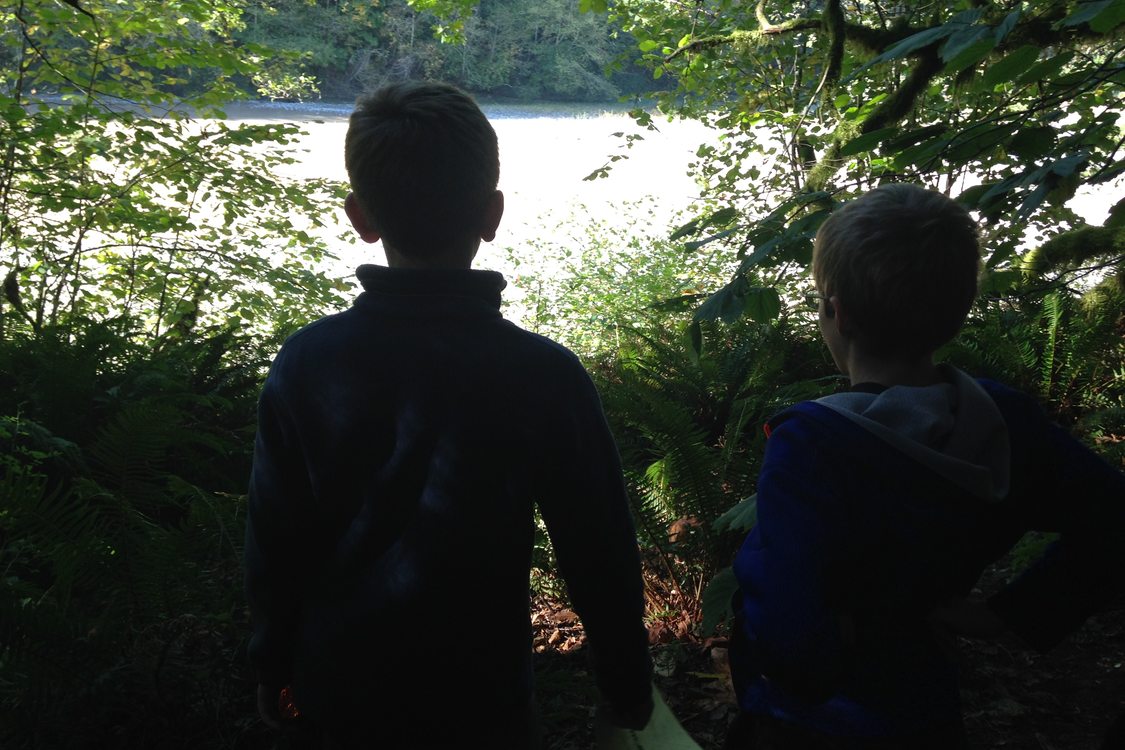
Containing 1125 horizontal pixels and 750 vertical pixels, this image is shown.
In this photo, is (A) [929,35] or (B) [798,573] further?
(A) [929,35]

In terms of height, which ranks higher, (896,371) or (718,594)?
(896,371)

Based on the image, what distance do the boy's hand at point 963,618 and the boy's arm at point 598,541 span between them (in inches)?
17.7

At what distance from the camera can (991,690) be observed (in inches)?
109

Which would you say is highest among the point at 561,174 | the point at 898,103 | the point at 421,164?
the point at 898,103

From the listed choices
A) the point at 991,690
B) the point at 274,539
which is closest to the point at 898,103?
the point at 991,690

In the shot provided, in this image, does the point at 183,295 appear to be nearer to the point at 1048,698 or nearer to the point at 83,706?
the point at 83,706

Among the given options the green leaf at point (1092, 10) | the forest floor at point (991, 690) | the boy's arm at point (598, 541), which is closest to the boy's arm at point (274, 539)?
the boy's arm at point (598, 541)

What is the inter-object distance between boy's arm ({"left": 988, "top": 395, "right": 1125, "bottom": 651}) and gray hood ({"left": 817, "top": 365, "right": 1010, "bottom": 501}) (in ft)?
0.24

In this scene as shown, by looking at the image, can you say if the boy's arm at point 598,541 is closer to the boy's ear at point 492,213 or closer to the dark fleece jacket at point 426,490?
the dark fleece jacket at point 426,490

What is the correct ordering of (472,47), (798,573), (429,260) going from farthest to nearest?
(472,47)
(429,260)
(798,573)

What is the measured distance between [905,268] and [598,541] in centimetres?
62

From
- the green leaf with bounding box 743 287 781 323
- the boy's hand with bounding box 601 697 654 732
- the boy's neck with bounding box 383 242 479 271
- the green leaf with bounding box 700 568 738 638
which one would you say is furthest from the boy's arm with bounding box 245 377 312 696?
the green leaf with bounding box 743 287 781 323

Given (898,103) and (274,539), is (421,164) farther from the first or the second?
(898,103)

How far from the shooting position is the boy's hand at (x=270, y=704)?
1.47 metres
